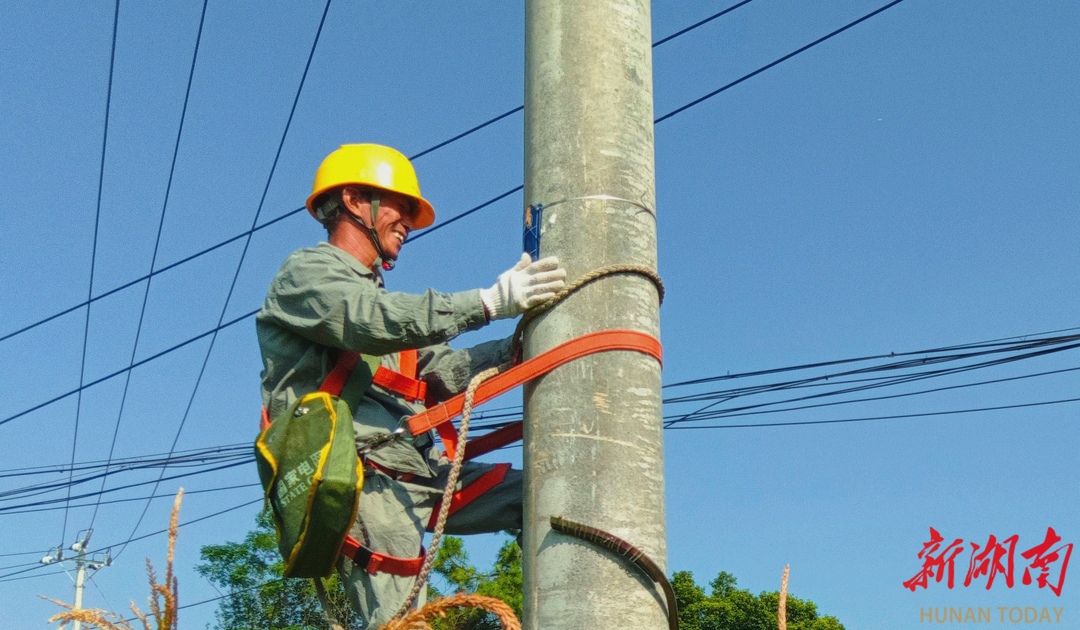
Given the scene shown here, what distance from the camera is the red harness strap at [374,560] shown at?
3.27 metres

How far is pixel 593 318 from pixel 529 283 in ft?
0.55

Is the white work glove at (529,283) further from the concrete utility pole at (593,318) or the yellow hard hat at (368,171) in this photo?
the yellow hard hat at (368,171)

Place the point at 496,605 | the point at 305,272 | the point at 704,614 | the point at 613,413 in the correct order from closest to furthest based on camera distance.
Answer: the point at 496,605 < the point at 613,413 < the point at 305,272 < the point at 704,614

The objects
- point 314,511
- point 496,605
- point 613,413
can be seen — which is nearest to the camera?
point 496,605

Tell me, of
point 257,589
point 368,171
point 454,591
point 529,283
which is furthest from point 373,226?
point 257,589

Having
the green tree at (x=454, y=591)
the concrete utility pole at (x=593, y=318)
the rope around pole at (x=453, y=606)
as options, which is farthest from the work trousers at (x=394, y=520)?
the green tree at (x=454, y=591)

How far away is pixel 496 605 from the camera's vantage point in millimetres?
1722

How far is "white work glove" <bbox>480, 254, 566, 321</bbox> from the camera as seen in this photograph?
2691 mm

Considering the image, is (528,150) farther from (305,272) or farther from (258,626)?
(258,626)

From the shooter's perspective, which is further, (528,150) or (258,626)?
(258,626)

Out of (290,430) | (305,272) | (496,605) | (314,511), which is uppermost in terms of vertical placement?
(305,272)

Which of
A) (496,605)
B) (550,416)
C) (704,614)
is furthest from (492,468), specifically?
(704,614)

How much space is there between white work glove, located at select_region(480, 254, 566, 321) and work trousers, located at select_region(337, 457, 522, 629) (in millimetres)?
756

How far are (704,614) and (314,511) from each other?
2273 centimetres
